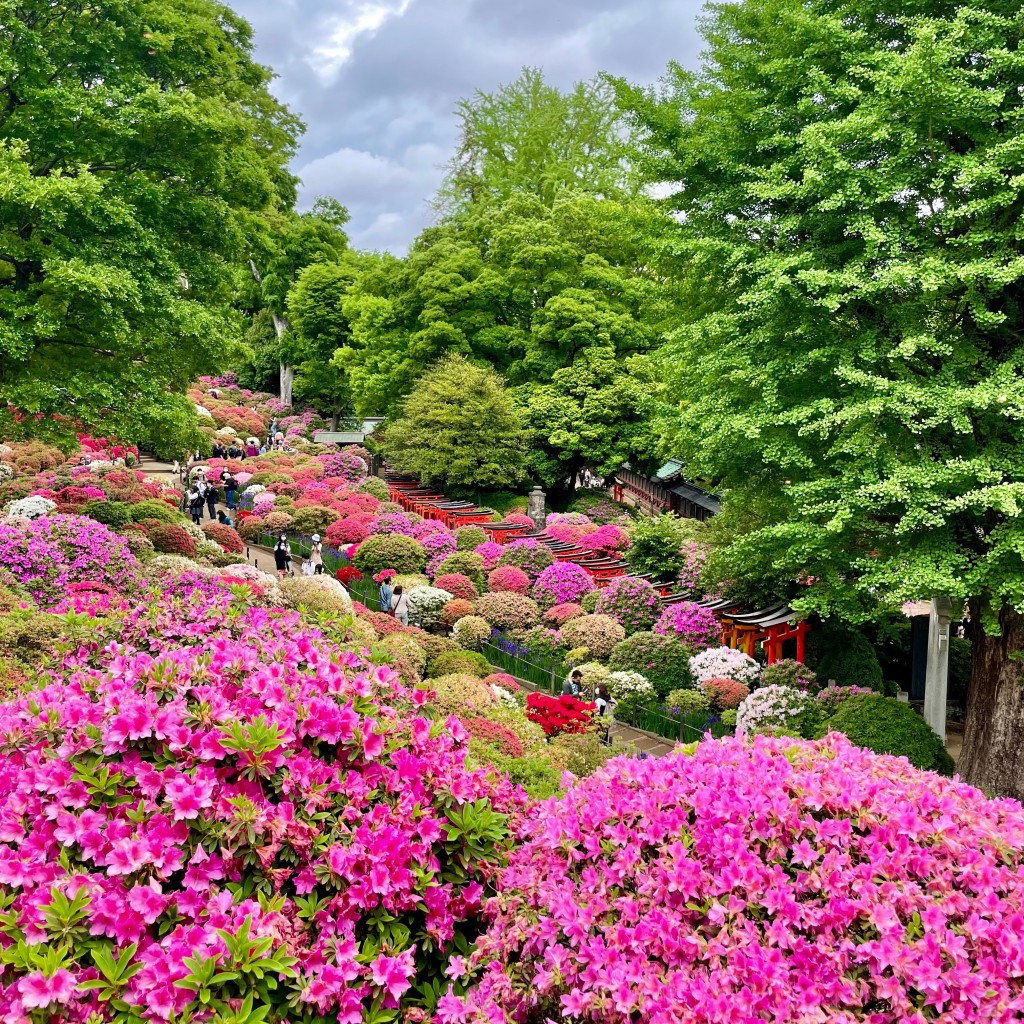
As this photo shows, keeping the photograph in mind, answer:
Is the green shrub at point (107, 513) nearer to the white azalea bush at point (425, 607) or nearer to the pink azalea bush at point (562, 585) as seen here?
the white azalea bush at point (425, 607)

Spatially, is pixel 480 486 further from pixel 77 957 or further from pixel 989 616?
pixel 77 957

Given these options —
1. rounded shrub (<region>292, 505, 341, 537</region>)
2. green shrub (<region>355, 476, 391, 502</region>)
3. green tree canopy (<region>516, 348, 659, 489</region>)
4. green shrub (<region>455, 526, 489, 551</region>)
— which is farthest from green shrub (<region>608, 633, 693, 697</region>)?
green shrub (<region>355, 476, 391, 502</region>)

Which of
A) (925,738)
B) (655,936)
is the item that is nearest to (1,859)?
(655,936)

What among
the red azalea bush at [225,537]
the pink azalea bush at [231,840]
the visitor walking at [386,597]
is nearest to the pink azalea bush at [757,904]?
the pink azalea bush at [231,840]

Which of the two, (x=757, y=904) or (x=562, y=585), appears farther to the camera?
(x=562, y=585)

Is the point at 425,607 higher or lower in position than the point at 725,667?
higher

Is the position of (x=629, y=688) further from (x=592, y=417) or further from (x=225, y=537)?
(x=592, y=417)

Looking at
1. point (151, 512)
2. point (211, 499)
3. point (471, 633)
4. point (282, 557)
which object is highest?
point (211, 499)

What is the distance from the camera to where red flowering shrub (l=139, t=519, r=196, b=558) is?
50.2 ft

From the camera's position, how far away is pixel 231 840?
330cm

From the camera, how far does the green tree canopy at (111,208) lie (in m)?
12.7

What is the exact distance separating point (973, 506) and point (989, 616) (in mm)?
1118

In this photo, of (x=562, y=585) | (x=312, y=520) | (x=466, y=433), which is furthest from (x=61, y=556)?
A: (x=466, y=433)

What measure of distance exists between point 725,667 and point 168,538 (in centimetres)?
1029
